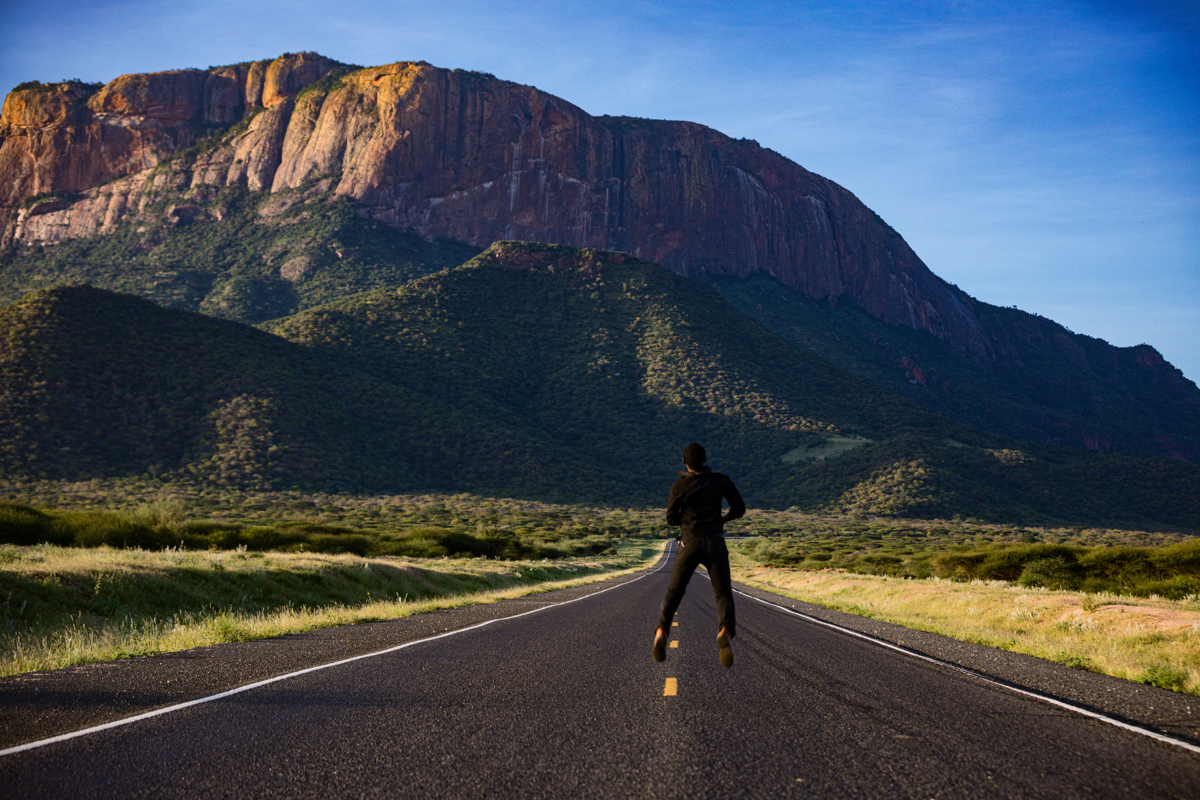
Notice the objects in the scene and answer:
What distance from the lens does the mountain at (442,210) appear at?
123 metres

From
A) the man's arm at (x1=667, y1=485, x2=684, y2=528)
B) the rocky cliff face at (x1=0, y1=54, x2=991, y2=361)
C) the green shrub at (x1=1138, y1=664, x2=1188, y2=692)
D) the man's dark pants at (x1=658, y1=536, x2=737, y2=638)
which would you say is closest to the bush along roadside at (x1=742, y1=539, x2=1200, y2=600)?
the green shrub at (x1=1138, y1=664, x2=1188, y2=692)

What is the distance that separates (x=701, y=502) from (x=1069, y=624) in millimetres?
11291

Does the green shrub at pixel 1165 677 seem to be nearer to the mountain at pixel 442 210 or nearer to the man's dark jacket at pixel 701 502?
the man's dark jacket at pixel 701 502

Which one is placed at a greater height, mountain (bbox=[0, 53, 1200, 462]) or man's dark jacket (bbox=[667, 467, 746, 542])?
mountain (bbox=[0, 53, 1200, 462])

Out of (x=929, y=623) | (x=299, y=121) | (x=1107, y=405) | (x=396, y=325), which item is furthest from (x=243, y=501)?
(x=1107, y=405)

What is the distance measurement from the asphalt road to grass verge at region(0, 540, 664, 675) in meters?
2.49

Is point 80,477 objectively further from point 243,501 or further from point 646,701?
point 646,701

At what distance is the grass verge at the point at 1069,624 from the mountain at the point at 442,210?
9747 centimetres

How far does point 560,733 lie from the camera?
599 cm

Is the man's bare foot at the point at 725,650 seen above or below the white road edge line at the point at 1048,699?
above

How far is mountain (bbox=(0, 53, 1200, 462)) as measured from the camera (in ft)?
403

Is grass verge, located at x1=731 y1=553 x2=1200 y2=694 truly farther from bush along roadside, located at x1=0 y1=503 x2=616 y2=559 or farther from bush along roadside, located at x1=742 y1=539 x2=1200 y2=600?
bush along roadside, located at x1=0 y1=503 x2=616 y2=559

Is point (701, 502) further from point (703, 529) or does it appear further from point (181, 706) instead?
point (181, 706)

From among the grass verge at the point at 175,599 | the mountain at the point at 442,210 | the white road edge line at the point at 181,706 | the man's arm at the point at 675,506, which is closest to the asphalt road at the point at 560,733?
the white road edge line at the point at 181,706
